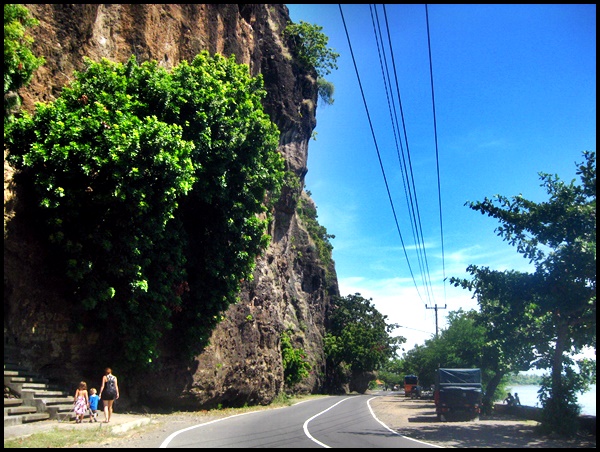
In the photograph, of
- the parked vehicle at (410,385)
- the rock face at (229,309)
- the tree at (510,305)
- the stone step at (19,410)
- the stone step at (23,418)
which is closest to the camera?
the stone step at (23,418)

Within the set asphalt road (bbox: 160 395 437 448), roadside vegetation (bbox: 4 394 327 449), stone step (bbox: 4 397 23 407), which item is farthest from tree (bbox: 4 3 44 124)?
asphalt road (bbox: 160 395 437 448)

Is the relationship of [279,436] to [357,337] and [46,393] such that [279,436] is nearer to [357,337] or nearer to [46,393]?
[46,393]

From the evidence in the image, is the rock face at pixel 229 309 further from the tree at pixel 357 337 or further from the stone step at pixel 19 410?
the tree at pixel 357 337

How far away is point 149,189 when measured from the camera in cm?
1608

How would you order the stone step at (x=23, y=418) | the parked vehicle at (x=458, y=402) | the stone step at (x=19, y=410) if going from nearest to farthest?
the stone step at (x=23, y=418) < the stone step at (x=19, y=410) < the parked vehicle at (x=458, y=402)

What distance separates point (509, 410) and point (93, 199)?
25896mm

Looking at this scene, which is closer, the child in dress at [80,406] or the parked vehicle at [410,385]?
the child in dress at [80,406]

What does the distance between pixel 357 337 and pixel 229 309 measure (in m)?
36.7

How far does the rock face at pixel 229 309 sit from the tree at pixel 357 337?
20201mm

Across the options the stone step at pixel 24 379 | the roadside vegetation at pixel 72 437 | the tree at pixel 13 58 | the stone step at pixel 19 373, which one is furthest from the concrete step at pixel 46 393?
the tree at pixel 13 58

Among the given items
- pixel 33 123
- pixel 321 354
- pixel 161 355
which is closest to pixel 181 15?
pixel 33 123

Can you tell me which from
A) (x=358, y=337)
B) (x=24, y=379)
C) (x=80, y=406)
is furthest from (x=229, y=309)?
(x=358, y=337)

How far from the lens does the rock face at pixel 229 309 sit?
16250 mm

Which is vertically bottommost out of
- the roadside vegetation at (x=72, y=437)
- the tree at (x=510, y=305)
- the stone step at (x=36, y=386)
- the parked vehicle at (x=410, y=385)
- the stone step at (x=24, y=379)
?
the parked vehicle at (x=410, y=385)
